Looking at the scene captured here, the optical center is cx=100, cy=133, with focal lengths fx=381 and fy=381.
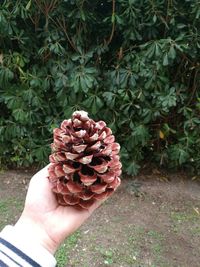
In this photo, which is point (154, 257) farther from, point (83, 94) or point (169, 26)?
point (169, 26)

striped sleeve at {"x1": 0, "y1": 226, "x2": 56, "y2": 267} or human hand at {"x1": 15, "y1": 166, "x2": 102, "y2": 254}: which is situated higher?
striped sleeve at {"x1": 0, "y1": 226, "x2": 56, "y2": 267}

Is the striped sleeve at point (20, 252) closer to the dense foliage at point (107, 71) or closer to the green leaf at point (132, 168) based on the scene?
the dense foliage at point (107, 71)

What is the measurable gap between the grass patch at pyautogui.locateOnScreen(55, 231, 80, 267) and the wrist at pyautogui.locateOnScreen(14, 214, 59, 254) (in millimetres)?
1185

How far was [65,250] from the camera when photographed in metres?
2.48

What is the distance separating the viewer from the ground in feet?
7.98

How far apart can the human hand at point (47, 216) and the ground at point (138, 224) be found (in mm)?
1159

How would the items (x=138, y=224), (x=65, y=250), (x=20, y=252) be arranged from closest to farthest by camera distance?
(x=20, y=252), (x=65, y=250), (x=138, y=224)

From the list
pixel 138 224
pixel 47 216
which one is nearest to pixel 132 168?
pixel 138 224

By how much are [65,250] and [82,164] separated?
54.7 inches

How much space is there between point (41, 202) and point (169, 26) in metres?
1.73

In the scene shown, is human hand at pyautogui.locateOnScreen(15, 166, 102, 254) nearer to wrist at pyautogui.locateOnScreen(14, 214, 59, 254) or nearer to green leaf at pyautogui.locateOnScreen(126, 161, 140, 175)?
wrist at pyautogui.locateOnScreen(14, 214, 59, 254)

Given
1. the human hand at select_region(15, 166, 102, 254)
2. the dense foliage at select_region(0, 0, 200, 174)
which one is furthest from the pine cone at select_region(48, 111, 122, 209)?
the dense foliage at select_region(0, 0, 200, 174)

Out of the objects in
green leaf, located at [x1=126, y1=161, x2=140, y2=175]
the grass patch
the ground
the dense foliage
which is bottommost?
the ground

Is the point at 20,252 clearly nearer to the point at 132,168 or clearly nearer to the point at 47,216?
the point at 47,216
